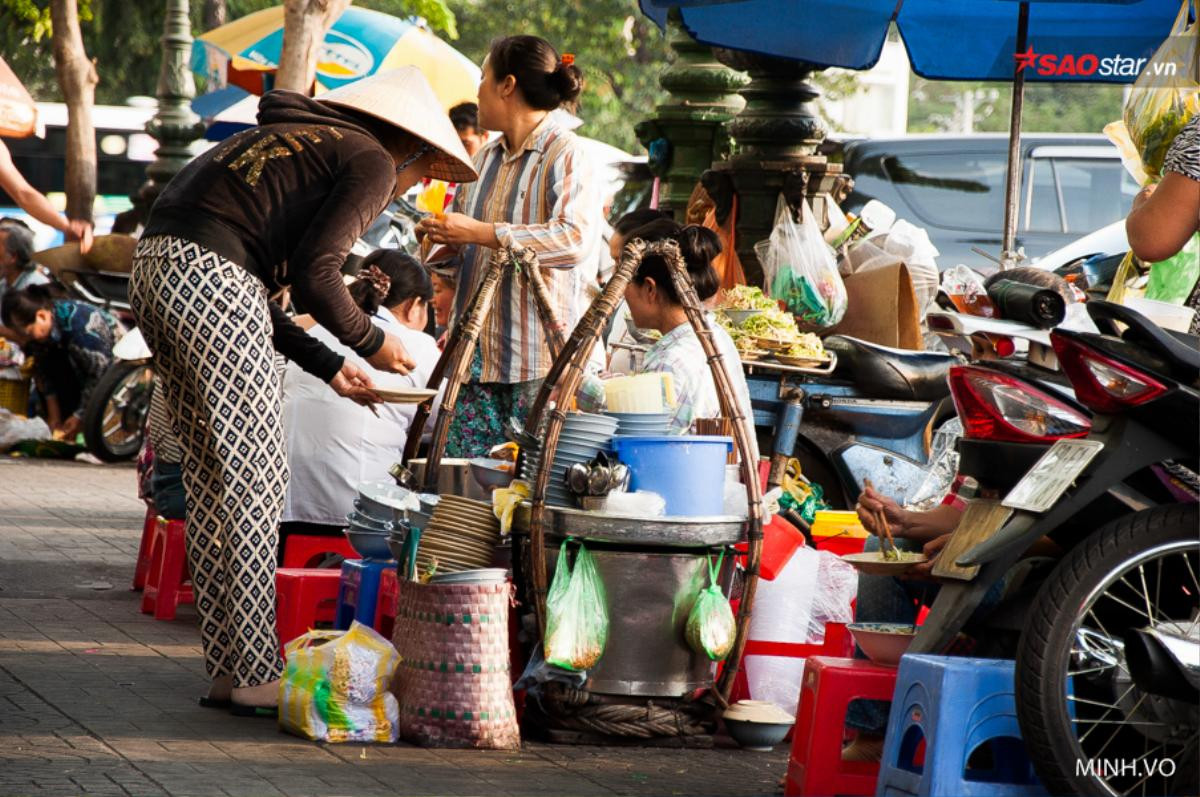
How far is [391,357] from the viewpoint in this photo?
5.32 meters

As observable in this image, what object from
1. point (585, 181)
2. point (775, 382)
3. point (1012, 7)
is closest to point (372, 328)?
point (585, 181)

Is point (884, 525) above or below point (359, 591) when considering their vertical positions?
above

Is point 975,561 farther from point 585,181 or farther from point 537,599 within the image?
point 585,181

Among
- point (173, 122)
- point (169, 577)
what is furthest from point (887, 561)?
point (173, 122)

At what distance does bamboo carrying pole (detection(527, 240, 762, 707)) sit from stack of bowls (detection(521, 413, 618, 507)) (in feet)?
0.14

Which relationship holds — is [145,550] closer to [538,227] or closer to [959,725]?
[538,227]

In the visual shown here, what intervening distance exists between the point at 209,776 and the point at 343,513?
2.41m

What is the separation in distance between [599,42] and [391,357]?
89.3 feet

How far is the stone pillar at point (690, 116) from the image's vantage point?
34.5ft

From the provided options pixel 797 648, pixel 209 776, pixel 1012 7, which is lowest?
pixel 209 776

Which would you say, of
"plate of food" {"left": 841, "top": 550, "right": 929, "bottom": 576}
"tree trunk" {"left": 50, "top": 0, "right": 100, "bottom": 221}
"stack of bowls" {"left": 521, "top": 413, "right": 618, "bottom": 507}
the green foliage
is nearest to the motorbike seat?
"stack of bowls" {"left": 521, "top": 413, "right": 618, "bottom": 507}

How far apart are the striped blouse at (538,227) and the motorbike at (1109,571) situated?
2.30 meters

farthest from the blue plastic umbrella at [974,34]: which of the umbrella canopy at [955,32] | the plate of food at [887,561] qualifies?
the plate of food at [887,561]

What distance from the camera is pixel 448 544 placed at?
5.14 metres
